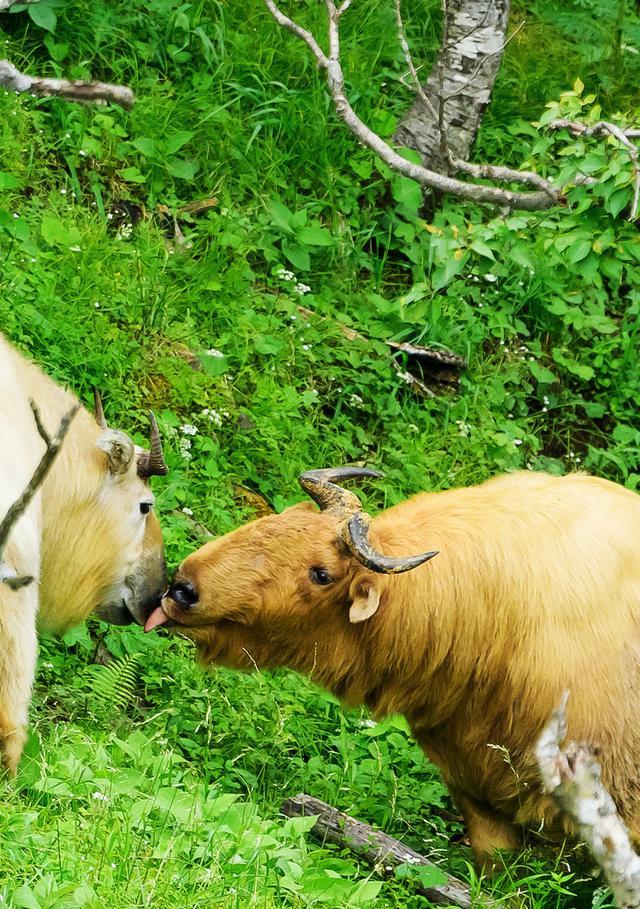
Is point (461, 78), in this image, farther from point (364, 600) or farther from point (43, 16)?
point (364, 600)

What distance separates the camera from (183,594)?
16.7 feet

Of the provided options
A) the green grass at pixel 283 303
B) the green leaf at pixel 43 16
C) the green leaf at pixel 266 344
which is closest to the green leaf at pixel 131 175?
the green grass at pixel 283 303

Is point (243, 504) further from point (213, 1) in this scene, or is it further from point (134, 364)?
point (213, 1)

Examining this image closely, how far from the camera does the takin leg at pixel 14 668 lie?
418 cm

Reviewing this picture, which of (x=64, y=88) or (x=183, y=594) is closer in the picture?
(x=64, y=88)

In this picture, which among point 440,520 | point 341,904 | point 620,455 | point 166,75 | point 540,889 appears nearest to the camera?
point 341,904

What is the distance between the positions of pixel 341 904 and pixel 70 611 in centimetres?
183

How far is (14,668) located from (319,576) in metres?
1.32

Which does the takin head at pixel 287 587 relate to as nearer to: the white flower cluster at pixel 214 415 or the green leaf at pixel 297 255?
the white flower cluster at pixel 214 415

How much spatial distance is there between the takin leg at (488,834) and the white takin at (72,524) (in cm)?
156

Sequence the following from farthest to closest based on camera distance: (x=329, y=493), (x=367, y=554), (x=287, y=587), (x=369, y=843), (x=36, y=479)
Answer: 1. (x=329, y=493)
2. (x=287, y=587)
3. (x=367, y=554)
4. (x=369, y=843)
5. (x=36, y=479)

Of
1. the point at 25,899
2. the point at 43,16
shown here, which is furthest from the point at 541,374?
the point at 25,899

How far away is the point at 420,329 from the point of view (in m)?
8.01

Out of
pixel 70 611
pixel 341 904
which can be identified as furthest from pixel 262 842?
pixel 70 611
